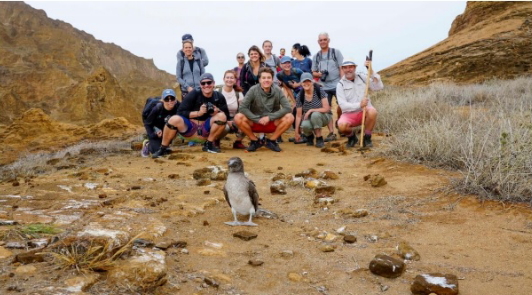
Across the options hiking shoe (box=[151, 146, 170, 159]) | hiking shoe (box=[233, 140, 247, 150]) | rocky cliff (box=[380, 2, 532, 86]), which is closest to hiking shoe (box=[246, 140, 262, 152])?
hiking shoe (box=[233, 140, 247, 150])

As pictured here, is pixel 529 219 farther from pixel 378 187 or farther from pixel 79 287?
pixel 79 287

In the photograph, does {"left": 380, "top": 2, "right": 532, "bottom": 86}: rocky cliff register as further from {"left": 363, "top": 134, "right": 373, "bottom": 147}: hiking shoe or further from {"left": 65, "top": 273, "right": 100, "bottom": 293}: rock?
{"left": 65, "top": 273, "right": 100, "bottom": 293}: rock

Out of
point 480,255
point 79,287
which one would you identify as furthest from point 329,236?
point 79,287

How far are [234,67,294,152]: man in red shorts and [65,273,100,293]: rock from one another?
520cm

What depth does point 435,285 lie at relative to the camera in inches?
103

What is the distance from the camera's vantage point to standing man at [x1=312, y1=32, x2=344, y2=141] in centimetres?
838

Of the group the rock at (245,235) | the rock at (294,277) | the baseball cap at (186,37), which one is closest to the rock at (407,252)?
the rock at (294,277)

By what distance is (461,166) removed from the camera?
5.14 metres

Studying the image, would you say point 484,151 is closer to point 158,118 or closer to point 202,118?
point 202,118

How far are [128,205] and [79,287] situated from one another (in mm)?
1970

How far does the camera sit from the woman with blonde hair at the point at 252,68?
7877mm

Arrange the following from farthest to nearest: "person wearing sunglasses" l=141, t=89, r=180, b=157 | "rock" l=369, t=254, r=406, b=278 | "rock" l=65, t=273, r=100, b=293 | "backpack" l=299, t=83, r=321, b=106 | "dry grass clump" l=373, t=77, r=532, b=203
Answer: "backpack" l=299, t=83, r=321, b=106 → "person wearing sunglasses" l=141, t=89, r=180, b=157 → "dry grass clump" l=373, t=77, r=532, b=203 → "rock" l=369, t=254, r=406, b=278 → "rock" l=65, t=273, r=100, b=293

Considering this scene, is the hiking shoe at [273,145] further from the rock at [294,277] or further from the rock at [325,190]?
the rock at [294,277]

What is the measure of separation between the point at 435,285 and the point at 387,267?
0.34 meters
